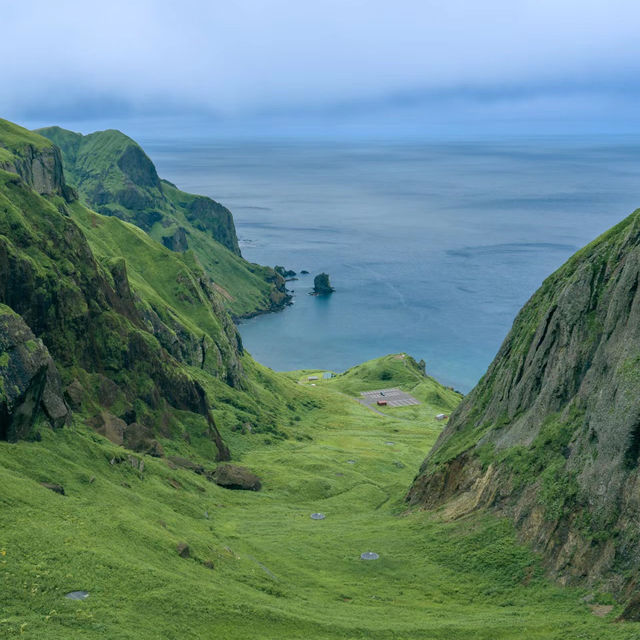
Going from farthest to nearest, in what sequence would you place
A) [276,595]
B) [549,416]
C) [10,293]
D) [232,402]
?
1. [232,402]
2. [10,293]
3. [549,416]
4. [276,595]

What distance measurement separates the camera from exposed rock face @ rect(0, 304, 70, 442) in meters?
64.9

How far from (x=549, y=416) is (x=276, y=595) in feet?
104

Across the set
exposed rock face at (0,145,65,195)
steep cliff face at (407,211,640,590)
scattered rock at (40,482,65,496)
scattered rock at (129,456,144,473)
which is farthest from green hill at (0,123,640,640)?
exposed rock face at (0,145,65,195)

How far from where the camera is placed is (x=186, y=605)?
44500 mm

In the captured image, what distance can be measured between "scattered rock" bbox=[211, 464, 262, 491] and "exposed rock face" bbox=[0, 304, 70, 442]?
2666 centimetres

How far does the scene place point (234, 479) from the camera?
307 ft

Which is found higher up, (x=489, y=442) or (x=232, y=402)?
(x=489, y=442)

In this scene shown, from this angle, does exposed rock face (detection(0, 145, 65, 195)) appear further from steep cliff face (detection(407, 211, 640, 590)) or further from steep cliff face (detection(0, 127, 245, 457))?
steep cliff face (detection(407, 211, 640, 590))


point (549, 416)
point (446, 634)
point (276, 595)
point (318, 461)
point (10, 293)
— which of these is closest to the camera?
point (446, 634)

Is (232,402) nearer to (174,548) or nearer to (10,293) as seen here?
(10,293)

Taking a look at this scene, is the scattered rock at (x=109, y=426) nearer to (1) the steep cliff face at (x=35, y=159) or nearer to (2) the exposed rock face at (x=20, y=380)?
(2) the exposed rock face at (x=20, y=380)

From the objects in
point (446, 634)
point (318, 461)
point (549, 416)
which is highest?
point (549, 416)

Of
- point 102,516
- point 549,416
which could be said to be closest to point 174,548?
point 102,516

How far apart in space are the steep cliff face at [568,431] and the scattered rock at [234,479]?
2171 centimetres
